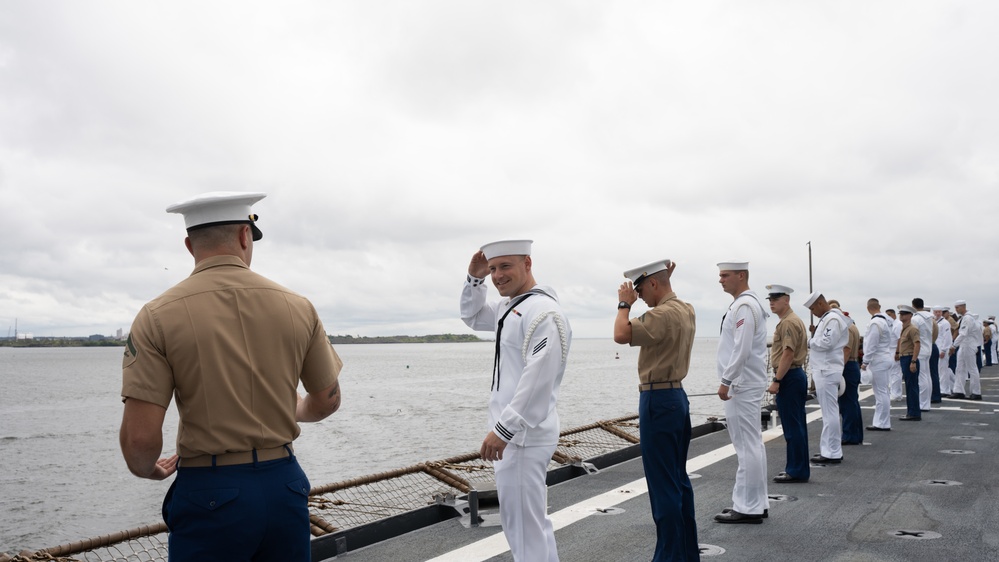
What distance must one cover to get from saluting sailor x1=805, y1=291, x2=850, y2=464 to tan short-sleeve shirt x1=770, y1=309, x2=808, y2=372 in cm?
123

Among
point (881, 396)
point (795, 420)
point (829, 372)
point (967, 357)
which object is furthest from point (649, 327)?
point (967, 357)

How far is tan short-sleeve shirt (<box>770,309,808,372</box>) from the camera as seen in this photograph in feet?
25.0

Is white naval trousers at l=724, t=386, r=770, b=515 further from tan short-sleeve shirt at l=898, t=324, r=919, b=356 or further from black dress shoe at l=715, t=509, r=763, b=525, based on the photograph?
tan short-sleeve shirt at l=898, t=324, r=919, b=356

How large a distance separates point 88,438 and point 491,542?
33637 millimetres

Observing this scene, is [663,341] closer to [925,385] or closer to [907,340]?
[907,340]

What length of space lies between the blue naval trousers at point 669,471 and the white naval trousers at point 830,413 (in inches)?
190

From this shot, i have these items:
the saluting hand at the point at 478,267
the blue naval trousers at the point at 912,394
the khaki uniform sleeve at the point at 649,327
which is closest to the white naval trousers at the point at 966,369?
the blue naval trousers at the point at 912,394

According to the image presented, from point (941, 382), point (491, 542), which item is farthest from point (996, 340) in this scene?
point (491, 542)

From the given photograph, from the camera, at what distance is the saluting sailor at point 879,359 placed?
1192cm

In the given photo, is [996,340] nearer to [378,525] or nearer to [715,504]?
[715,504]

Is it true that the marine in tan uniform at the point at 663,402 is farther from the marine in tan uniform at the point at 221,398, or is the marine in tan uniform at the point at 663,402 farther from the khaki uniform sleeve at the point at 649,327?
the marine in tan uniform at the point at 221,398

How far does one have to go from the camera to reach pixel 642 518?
609 cm

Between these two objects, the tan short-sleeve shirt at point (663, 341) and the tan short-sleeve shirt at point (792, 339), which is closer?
the tan short-sleeve shirt at point (663, 341)

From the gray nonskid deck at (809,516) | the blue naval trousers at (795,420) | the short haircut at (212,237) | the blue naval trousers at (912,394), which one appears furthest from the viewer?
the blue naval trousers at (912,394)
